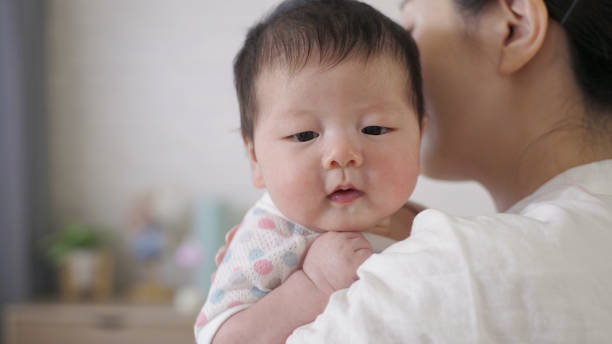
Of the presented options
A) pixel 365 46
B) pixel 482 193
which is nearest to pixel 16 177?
pixel 482 193

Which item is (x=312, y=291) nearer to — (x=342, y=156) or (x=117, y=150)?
(x=342, y=156)

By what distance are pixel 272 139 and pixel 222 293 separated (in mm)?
246

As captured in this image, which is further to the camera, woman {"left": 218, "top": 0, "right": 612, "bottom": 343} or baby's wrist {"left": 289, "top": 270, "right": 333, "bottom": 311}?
baby's wrist {"left": 289, "top": 270, "right": 333, "bottom": 311}

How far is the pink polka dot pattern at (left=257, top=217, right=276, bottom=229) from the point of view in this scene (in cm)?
86

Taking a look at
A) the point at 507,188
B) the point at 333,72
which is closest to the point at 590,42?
the point at 507,188

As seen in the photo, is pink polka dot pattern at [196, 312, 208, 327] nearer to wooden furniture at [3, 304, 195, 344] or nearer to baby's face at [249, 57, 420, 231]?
baby's face at [249, 57, 420, 231]

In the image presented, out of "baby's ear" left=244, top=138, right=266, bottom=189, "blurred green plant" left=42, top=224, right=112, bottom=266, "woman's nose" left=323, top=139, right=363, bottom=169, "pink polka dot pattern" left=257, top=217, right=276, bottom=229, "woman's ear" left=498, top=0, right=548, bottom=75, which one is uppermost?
"woman's ear" left=498, top=0, right=548, bottom=75

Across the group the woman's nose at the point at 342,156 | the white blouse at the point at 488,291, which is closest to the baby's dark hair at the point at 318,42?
the woman's nose at the point at 342,156

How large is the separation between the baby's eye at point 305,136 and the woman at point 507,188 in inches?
8.5

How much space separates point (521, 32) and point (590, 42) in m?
0.11

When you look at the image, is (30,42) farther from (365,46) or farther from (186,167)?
(365,46)

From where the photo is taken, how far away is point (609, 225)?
64cm

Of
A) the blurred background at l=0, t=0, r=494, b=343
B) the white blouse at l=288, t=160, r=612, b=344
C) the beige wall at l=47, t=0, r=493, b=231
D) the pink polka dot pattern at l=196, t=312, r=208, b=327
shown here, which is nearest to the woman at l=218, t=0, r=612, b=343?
the white blouse at l=288, t=160, r=612, b=344

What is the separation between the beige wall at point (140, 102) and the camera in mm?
3191
